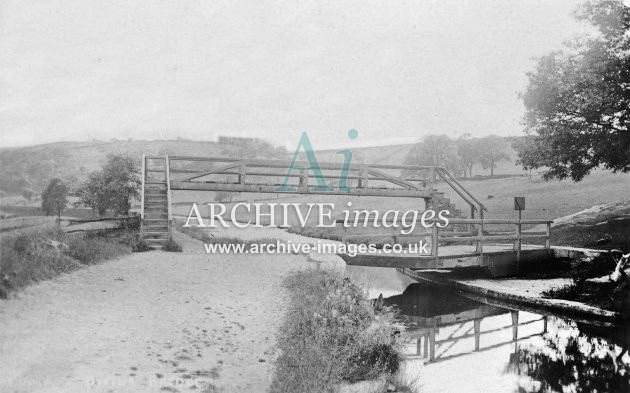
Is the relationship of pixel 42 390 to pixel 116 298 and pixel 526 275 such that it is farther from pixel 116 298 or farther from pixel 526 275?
pixel 526 275

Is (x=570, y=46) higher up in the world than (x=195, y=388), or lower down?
higher up

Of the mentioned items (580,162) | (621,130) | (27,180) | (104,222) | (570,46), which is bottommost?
(104,222)

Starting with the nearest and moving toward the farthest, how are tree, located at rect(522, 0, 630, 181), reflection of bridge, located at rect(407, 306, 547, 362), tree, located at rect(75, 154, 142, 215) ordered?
reflection of bridge, located at rect(407, 306, 547, 362), tree, located at rect(522, 0, 630, 181), tree, located at rect(75, 154, 142, 215)

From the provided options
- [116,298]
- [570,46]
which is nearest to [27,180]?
[116,298]

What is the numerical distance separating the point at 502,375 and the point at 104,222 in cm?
1174

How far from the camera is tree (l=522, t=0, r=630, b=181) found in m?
13.8

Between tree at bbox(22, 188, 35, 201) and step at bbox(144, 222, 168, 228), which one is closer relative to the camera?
step at bbox(144, 222, 168, 228)

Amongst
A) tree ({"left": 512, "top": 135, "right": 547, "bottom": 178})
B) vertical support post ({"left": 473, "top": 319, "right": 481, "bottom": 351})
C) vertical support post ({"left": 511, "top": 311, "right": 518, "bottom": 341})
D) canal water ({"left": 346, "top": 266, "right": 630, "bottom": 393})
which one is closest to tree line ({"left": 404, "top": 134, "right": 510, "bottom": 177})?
tree ({"left": 512, "top": 135, "right": 547, "bottom": 178})

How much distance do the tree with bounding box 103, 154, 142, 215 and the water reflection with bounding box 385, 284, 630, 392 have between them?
11029 millimetres

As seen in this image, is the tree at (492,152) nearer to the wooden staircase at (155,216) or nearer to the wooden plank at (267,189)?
the wooden plank at (267,189)

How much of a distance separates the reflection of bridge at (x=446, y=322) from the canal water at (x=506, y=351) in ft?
0.06

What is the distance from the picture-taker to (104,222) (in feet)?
45.7

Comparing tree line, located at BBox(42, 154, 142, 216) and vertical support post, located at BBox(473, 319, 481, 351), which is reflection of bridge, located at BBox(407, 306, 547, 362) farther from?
tree line, located at BBox(42, 154, 142, 216)

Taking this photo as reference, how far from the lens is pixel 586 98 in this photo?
14156mm
